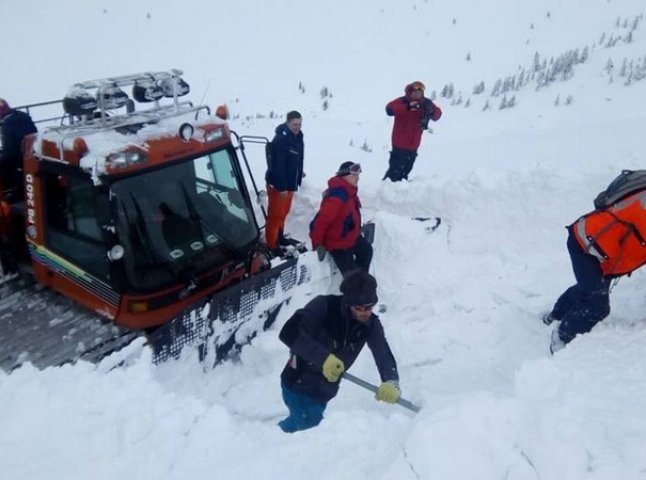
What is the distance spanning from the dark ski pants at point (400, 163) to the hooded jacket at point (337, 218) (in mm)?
2482

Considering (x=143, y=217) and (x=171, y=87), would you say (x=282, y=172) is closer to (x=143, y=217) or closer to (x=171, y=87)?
(x=171, y=87)

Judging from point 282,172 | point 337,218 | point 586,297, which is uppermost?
point 282,172

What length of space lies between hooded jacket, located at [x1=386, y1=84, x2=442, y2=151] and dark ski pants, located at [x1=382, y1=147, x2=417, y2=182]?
0.10 m

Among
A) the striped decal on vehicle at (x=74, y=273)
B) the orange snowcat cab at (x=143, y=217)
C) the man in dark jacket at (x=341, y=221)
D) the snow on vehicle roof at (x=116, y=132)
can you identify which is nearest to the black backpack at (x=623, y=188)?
the man in dark jacket at (x=341, y=221)

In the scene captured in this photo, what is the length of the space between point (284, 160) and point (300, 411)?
323 cm

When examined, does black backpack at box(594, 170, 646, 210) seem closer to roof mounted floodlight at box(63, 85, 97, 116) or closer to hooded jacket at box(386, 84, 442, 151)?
hooded jacket at box(386, 84, 442, 151)

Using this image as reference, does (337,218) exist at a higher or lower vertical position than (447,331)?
higher

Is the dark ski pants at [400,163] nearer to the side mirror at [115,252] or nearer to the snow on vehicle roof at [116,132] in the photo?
the snow on vehicle roof at [116,132]

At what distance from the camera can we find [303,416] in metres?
4.39

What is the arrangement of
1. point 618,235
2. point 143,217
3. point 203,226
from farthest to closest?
point 203,226 → point 143,217 → point 618,235

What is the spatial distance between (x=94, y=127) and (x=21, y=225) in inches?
58.1

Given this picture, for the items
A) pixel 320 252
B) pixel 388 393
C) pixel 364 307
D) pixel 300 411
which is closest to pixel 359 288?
pixel 364 307

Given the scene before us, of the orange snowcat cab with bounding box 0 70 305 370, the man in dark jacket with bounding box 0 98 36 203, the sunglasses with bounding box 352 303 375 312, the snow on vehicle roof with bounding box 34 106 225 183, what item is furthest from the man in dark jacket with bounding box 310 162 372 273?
the man in dark jacket with bounding box 0 98 36 203

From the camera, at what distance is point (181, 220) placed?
511cm
